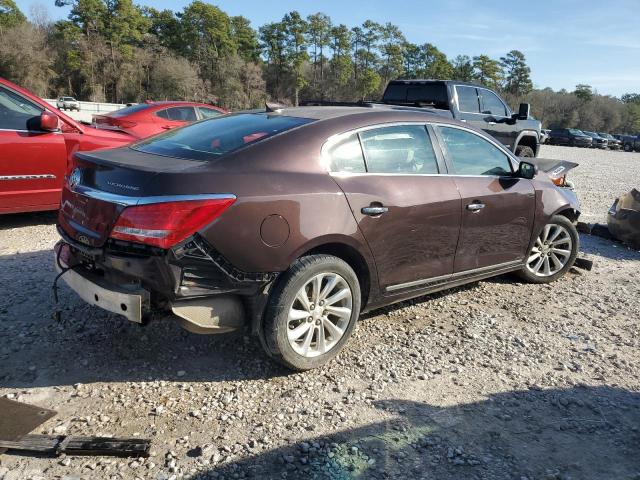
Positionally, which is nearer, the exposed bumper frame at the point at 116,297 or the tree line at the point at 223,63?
the exposed bumper frame at the point at 116,297

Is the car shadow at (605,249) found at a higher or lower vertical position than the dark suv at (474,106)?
lower

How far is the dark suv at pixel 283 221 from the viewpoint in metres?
2.74

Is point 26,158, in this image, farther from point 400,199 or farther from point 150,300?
point 400,199

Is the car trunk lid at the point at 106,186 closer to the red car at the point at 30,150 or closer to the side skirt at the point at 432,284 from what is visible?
the side skirt at the point at 432,284

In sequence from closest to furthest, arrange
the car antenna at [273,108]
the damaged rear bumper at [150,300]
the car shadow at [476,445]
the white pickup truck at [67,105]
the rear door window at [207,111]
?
the car shadow at [476,445] → the damaged rear bumper at [150,300] → the car antenna at [273,108] → the rear door window at [207,111] → the white pickup truck at [67,105]

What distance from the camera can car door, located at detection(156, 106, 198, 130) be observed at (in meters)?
9.94

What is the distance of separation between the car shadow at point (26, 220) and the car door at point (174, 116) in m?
3.57

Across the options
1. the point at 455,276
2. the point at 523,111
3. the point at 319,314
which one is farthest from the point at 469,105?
the point at 319,314

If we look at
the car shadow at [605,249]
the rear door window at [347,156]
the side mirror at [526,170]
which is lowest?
the car shadow at [605,249]

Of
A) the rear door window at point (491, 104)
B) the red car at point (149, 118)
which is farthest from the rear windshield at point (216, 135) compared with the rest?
the rear door window at point (491, 104)

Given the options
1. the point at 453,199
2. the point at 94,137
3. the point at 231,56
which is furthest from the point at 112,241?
the point at 231,56

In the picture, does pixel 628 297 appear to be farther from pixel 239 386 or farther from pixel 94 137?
pixel 94 137

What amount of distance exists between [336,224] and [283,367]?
99 centimetres

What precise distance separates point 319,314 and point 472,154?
2046 millimetres
